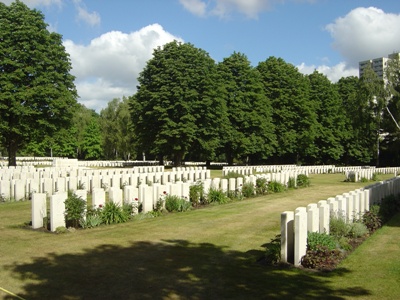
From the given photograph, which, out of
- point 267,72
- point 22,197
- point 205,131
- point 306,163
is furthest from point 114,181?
point 306,163

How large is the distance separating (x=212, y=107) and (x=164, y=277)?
34268mm

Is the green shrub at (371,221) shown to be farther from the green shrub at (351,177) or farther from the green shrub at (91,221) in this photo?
the green shrub at (351,177)

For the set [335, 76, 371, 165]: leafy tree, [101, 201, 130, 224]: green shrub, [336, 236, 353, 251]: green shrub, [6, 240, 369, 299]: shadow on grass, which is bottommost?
[6, 240, 369, 299]: shadow on grass

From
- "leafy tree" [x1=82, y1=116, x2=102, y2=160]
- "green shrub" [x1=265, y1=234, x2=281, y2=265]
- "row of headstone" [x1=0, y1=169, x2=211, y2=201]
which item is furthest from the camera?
"leafy tree" [x1=82, y1=116, x2=102, y2=160]

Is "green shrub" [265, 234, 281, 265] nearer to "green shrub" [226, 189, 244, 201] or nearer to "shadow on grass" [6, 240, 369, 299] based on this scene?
"shadow on grass" [6, 240, 369, 299]

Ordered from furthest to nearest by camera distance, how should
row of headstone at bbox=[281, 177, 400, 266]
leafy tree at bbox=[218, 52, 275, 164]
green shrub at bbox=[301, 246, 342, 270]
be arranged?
leafy tree at bbox=[218, 52, 275, 164], row of headstone at bbox=[281, 177, 400, 266], green shrub at bbox=[301, 246, 342, 270]

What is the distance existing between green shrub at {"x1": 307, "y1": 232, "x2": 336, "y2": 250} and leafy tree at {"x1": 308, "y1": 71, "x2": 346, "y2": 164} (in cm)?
4605

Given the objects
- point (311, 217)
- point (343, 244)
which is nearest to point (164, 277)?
point (311, 217)

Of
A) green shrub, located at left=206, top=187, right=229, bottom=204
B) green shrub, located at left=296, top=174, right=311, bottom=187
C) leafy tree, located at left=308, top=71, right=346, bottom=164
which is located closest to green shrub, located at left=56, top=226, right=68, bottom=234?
green shrub, located at left=206, top=187, right=229, bottom=204

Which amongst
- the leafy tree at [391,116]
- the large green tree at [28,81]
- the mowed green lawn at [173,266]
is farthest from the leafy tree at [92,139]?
the mowed green lawn at [173,266]

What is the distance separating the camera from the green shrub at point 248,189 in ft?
56.8

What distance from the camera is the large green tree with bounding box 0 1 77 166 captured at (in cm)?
2884

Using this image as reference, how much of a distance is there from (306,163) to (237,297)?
2063 inches

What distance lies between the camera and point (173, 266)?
6.82m
